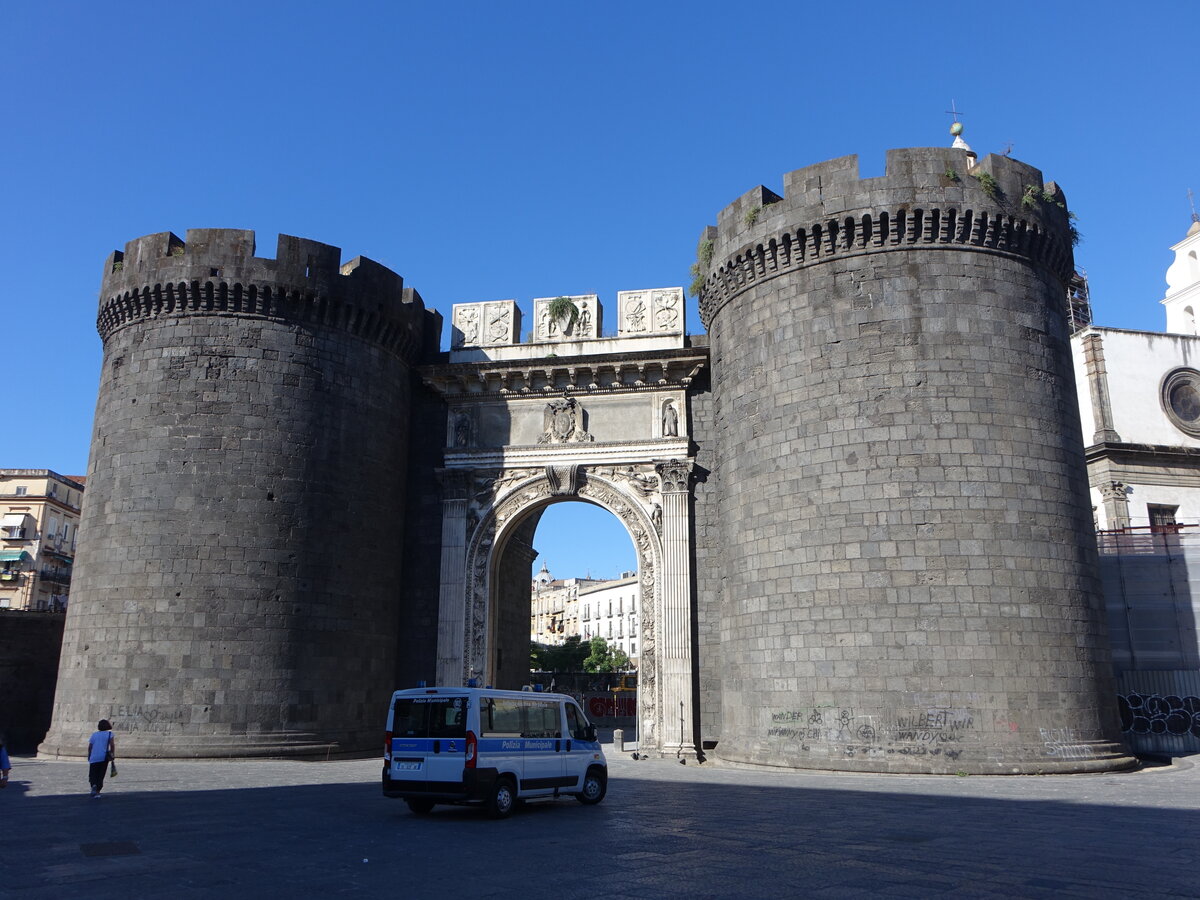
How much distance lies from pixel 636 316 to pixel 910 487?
31.6ft

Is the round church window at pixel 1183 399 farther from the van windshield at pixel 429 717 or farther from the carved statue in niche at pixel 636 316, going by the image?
the van windshield at pixel 429 717

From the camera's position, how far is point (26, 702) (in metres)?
27.3

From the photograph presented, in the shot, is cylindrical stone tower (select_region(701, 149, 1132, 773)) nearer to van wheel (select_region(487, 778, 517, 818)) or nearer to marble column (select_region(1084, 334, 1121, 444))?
van wheel (select_region(487, 778, 517, 818))

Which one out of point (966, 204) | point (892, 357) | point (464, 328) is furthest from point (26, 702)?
point (966, 204)

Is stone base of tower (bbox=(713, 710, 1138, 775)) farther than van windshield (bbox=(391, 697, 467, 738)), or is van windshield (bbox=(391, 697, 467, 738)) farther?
stone base of tower (bbox=(713, 710, 1138, 775))

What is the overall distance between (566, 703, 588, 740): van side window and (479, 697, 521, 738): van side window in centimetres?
126

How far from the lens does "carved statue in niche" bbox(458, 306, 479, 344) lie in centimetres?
2614

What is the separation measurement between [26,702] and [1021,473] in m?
27.5

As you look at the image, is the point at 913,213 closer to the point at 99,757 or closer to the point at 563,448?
the point at 563,448

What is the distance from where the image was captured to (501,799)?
12219mm

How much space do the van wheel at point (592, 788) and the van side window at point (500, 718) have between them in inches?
64.1

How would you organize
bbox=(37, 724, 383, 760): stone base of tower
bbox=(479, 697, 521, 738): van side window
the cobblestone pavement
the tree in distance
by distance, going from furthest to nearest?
the tree in distance
bbox=(37, 724, 383, 760): stone base of tower
bbox=(479, 697, 521, 738): van side window
the cobblestone pavement

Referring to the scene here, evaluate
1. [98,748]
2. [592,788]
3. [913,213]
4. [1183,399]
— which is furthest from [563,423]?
[1183,399]

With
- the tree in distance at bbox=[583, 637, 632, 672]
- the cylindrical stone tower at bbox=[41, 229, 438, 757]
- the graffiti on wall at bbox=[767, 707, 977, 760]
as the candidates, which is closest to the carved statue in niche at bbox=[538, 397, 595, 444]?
the cylindrical stone tower at bbox=[41, 229, 438, 757]
